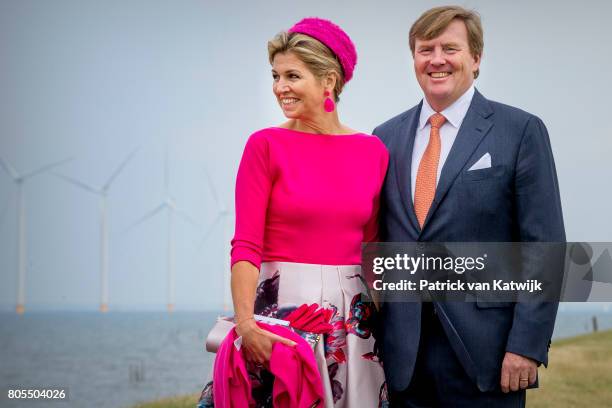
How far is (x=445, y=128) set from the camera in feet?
16.3

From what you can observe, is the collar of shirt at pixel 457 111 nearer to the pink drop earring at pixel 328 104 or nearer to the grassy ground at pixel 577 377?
the pink drop earring at pixel 328 104

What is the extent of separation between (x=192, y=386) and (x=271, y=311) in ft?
226

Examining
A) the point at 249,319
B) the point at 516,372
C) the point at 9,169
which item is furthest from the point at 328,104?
the point at 9,169

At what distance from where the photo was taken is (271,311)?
4.45 metres

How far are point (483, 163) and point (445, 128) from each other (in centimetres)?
42

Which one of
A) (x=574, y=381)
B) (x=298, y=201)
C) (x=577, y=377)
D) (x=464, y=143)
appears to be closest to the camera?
(x=298, y=201)

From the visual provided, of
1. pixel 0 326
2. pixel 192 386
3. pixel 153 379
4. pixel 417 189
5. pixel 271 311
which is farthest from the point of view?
pixel 0 326

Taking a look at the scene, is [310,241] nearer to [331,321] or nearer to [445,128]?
[331,321]

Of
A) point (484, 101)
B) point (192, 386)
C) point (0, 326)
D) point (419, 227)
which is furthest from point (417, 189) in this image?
point (0, 326)

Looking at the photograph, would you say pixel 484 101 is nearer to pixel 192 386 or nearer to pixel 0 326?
pixel 192 386

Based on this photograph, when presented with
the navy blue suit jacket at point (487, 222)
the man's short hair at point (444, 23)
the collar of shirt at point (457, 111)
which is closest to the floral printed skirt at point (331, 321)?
the navy blue suit jacket at point (487, 222)

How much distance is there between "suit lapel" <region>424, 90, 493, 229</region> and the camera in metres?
4.68

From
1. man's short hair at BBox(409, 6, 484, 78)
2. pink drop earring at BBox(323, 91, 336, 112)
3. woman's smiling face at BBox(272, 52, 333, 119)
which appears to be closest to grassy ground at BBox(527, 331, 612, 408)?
man's short hair at BBox(409, 6, 484, 78)

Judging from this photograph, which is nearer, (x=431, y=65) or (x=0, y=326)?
(x=431, y=65)
